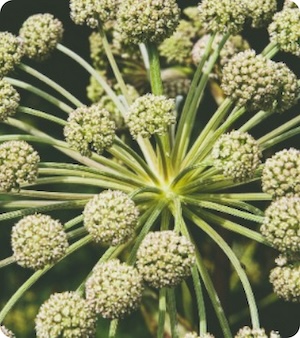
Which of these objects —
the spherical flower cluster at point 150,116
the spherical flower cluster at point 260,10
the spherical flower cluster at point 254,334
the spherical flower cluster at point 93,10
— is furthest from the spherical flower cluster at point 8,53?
the spherical flower cluster at point 254,334

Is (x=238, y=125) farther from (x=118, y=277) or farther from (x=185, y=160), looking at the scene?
(x=118, y=277)

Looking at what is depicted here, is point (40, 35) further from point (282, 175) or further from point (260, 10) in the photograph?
point (282, 175)

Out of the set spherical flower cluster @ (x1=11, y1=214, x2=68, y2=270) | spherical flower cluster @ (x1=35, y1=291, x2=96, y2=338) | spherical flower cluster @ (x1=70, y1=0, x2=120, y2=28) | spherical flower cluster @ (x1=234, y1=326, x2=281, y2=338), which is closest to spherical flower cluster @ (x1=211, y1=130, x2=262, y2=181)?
spherical flower cluster @ (x1=234, y1=326, x2=281, y2=338)

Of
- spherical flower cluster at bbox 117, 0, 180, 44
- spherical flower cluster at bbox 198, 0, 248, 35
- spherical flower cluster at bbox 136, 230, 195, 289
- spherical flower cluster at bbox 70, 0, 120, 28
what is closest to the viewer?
spherical flower cluster at bbox 136, 230, 195, 289

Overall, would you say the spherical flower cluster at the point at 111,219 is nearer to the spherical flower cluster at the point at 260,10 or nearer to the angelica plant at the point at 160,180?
the angelica plant at the point at 160,180

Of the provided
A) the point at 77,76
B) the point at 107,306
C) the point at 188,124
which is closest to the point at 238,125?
the point at 188,124

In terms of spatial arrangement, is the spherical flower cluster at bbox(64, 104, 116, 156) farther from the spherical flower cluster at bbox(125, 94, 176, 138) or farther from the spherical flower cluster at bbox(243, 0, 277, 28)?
the spherical flower cluster at bbox(243, 0, 277, 28)
